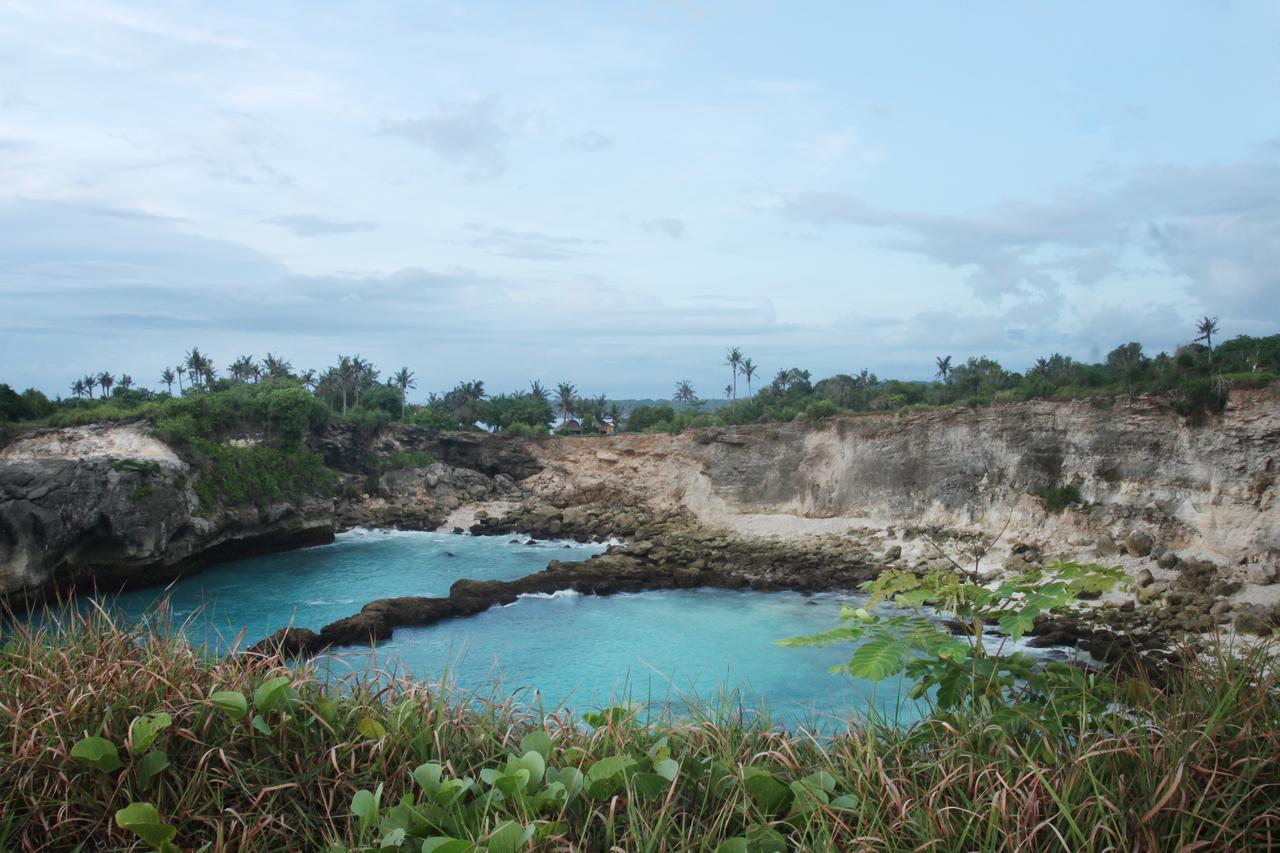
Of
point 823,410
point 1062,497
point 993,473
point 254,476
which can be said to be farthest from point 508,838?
point 823,410

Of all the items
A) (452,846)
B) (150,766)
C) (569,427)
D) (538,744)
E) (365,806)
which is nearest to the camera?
(452,846)

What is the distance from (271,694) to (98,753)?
0.67 meters

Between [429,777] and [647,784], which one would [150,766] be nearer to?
[429,777]

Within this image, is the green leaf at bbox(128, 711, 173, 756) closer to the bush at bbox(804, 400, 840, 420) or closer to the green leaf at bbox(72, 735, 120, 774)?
the green leaf at bbox(72, 735, 120, 774)

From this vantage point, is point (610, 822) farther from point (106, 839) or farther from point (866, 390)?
point (866, 390)

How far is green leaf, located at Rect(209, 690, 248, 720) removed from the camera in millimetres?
3588

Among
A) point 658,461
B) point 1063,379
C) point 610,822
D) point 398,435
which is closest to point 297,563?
point 398,435

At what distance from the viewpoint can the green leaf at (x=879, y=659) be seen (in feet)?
11.6

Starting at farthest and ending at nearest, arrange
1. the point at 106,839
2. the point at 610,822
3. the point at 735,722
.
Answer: the point at 735,722
the point at 106,839
the point at 610,822

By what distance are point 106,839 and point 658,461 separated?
37.6 metres

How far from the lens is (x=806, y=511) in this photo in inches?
1363

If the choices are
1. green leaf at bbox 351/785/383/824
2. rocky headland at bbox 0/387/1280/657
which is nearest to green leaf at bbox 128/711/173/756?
green leaf at bbox 351/785/383/824

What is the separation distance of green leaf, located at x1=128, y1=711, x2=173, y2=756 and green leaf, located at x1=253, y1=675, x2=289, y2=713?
1.16 ft

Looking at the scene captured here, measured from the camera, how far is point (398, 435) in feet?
147
